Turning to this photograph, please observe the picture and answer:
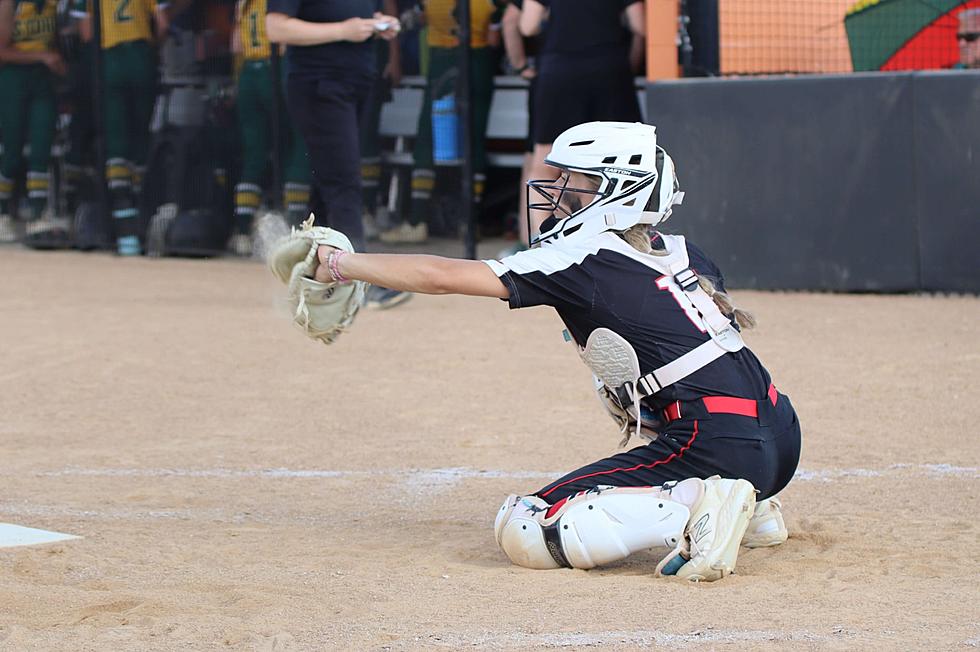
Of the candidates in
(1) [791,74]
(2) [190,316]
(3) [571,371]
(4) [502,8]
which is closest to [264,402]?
(3) [571,371]

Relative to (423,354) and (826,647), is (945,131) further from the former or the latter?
(826,647)

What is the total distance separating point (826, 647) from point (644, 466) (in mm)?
1025

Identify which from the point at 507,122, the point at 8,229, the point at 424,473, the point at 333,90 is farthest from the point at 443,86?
the point at 424,473

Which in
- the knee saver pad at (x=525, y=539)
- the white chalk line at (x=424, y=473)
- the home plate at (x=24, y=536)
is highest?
the knee saver pad at (x=525, y=539)

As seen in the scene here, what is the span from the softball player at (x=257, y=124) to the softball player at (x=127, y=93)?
2.57ft

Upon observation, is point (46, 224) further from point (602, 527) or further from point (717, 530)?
point (717, 530)

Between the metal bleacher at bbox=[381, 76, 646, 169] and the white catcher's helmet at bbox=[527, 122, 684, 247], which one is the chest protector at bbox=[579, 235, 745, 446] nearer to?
the white catcher's helmet at bbox=[527, 122, 684, 247]

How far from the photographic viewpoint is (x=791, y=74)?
963cm

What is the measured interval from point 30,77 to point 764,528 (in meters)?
9.24

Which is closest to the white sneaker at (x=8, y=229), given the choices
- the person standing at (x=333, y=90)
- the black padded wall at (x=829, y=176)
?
the person standing at (x=333, y=90)

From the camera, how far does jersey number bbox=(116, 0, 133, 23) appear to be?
11.7 meters

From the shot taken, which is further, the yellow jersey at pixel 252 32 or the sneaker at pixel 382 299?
the yellow jersey at pixel 252 32

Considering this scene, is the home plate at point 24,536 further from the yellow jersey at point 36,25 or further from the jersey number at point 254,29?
the yellow jersey at point 36,25

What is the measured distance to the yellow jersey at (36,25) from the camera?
1200 cm
